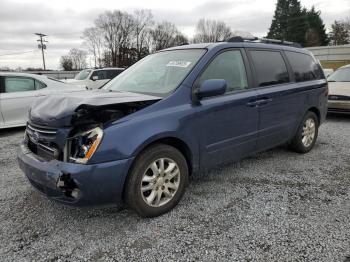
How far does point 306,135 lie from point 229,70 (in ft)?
7.27

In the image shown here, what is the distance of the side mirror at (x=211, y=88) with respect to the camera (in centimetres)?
319

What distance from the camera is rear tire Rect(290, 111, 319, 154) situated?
4.97 m

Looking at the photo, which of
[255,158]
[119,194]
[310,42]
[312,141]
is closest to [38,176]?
[119,194]

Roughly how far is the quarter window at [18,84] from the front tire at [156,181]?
18.2 ft

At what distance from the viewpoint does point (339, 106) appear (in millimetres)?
8094

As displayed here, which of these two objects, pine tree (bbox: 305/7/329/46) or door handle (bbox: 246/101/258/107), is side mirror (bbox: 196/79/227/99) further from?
pine tree (bbox: 305/7/329/46)

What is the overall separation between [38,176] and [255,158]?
328 centimetres

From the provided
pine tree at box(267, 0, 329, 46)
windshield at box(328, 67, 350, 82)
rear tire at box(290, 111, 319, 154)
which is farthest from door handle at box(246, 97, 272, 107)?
pine tree at box(267, 0, 329, 46)

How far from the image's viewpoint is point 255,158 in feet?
16.2

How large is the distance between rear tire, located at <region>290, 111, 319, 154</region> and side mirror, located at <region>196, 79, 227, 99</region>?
89.5 inches

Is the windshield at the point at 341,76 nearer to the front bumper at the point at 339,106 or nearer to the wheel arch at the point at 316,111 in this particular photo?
the front bumper at the point at 339,106

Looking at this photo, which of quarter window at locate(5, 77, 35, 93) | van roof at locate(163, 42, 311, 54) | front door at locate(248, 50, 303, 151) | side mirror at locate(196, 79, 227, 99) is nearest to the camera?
side mirror at locate(196, 79, 227, 99)

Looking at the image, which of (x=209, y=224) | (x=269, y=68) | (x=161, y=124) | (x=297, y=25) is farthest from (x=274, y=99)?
(x=297, y=25)

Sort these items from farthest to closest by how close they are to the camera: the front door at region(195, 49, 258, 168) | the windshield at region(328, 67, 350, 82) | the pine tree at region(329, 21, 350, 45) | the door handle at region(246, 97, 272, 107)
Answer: the pine tree at region(329, 21, 350, 45)
the windshield at region(328, 67, 350, 82)
the door handle at region(246, 97, 272, 107)
the front door at region(195, 49, 258, 168)
